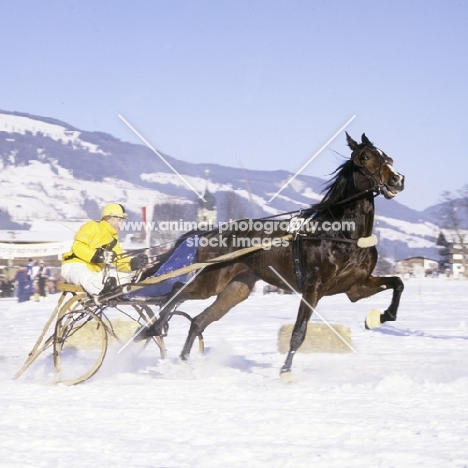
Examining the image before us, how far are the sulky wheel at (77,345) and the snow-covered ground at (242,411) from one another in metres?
0.21

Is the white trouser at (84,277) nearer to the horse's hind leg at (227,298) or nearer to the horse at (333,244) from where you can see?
the horse's hind leg at (227,298)

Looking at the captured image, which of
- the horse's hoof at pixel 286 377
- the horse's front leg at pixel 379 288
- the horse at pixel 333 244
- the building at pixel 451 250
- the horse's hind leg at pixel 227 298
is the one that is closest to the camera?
the horse's hoof at pixel 286 377

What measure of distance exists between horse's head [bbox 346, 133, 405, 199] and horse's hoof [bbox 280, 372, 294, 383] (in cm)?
181

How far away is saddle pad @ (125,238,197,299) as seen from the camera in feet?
27.8

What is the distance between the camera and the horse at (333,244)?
24.5 feet

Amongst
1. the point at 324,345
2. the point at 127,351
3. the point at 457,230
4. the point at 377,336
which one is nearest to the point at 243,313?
the point at 377,336

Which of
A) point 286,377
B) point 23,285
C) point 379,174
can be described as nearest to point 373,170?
point 379,174

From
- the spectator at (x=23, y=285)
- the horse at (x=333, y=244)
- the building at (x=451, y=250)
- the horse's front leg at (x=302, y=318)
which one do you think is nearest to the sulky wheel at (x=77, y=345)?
the horse at (x=333, y=244)

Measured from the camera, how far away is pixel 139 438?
498 cm

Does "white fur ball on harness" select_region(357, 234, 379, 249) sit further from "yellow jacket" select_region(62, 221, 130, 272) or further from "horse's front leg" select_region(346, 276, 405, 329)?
"yellow jacket" select_region(62, 221, 130, 272)

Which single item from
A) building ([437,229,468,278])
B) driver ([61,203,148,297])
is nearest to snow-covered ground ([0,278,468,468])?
driver ([61,203,148,297])

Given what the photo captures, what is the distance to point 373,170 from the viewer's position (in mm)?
7383

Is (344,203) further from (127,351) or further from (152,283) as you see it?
(127,351)

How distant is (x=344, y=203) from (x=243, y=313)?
1202 cm
